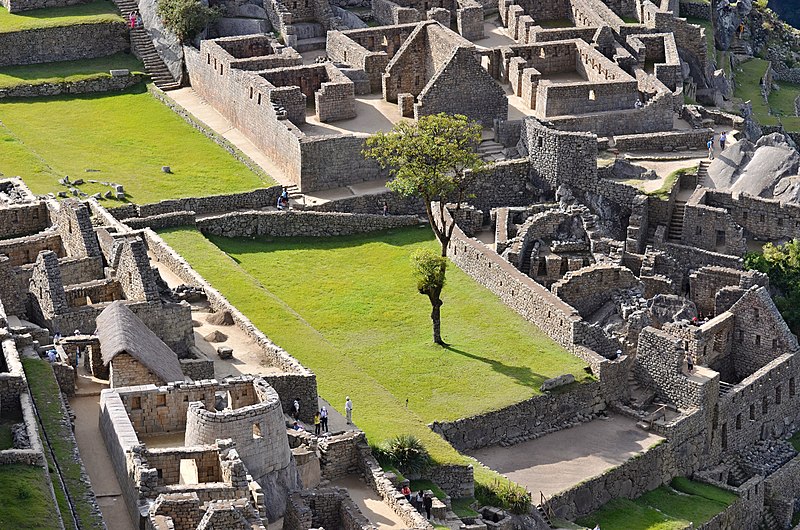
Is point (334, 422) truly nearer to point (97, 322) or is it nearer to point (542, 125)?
point (97, 322)

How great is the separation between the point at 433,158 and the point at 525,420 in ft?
36.7

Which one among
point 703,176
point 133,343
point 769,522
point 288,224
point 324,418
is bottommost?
point 769,522

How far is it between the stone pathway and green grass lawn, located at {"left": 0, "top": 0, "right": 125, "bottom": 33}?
34.4 meters

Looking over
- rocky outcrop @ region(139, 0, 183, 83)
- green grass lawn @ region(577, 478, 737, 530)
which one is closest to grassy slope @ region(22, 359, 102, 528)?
green grass lawn @ region(577, 478, 737, 530)

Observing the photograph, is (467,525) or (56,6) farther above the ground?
(56,6)

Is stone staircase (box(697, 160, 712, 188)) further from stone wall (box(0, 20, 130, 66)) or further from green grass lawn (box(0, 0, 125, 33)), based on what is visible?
green grass lawn (box(0, 0, 125, 33))

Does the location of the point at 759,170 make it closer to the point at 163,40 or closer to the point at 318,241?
the point at 318,241

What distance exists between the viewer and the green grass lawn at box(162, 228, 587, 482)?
5962 centimetres

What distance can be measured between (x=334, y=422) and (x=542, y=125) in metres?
23.2

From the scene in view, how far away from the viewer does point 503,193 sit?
75.3m

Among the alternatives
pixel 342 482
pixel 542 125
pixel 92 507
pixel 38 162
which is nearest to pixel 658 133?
pixel 542 125

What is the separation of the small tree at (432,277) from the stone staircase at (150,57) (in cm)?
2315

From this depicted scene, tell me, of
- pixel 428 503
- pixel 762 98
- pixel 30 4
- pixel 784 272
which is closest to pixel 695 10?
pixel 762 98

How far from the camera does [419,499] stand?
53.3m
